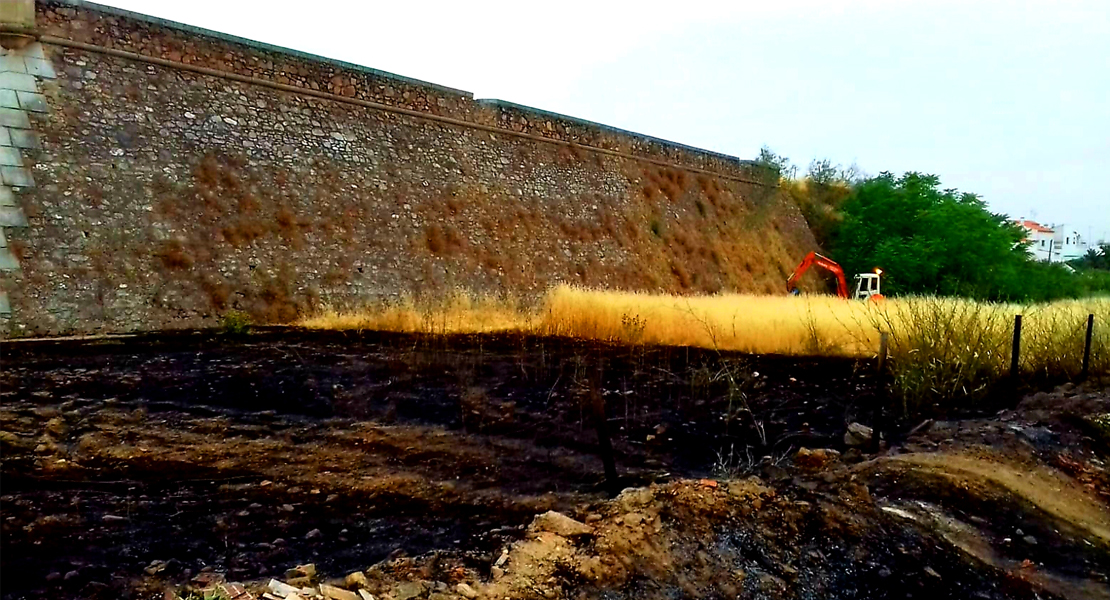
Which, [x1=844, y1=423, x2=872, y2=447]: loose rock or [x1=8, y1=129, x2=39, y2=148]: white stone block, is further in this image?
[x1=8, y1=129, x2=39, y2=148]: white stone block

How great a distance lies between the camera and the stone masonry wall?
10414 mm

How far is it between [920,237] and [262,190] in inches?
918

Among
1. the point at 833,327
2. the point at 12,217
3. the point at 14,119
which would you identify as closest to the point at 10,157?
the point at 14,119

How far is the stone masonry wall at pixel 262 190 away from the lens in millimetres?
10414

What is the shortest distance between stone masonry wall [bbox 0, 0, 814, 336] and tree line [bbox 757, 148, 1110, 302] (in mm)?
11258

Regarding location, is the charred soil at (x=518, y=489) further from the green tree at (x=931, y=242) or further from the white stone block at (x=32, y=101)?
the green tree at (x=931, y=242)

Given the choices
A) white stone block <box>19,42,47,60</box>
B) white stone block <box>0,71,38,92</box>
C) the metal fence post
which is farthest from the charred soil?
white stone block <box>19,42,47,60</box>

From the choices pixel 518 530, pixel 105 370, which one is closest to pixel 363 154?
pixel 105 370

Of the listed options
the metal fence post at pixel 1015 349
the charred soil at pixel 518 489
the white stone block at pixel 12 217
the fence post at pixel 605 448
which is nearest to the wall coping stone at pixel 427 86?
the white stone block at pixel 12 217

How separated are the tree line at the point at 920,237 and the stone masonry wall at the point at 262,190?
36.9ft

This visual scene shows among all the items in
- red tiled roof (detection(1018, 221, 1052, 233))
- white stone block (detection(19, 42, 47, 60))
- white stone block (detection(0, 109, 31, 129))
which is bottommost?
white stone block (detection(0, 109, 31, 129))

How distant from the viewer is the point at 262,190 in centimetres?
1297

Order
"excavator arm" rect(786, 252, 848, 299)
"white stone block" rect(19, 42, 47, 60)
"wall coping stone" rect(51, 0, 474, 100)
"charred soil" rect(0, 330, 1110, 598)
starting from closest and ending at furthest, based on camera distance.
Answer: "charred soil" rect(0, 330, 1110, 598) < "white stone block" rect(19, 42, 47, 60) < "wall coping stone" rect(51, 0, 474, 100) < "excavator arm" rect(786, 252, 848, 299)

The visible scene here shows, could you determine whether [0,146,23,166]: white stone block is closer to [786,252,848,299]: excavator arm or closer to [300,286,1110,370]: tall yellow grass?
[300,286,1110,370]: tall yellow grass
